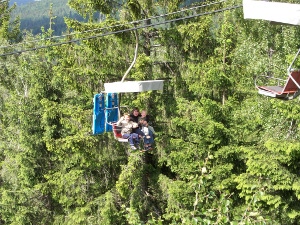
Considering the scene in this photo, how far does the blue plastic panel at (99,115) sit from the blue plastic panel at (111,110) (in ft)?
0.40

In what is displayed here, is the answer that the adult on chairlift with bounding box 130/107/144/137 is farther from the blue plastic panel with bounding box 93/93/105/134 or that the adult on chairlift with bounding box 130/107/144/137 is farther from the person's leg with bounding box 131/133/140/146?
the blue plastic panel with bounding box 93/93/105/134

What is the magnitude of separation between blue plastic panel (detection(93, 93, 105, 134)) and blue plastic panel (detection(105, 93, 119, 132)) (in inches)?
4.8

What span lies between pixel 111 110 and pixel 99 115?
313mm

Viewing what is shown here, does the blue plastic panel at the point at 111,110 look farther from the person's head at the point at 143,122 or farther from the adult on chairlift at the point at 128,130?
the person's head at the point at 143,122

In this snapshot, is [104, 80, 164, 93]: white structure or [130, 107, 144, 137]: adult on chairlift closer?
[104, 80, 164, 93]: white structure

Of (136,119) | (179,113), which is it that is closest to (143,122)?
(136,119)

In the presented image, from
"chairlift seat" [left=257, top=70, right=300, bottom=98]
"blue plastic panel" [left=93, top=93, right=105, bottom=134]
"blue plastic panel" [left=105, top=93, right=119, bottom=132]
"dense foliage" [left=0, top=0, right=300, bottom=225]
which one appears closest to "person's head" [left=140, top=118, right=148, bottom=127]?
"blue plastic panel" [left=105, top=93, right=119, bottom=132]

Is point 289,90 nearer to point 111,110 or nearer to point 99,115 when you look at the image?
point 111,110

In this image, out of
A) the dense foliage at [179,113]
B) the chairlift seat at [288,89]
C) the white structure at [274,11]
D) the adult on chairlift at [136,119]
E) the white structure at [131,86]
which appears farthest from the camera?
the dense foliage at [179,113]

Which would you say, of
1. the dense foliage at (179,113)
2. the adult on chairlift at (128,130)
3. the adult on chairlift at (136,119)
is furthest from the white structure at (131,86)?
the dense foliage at (179,113)

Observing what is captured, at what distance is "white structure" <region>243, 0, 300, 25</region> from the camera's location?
4312 millimetres

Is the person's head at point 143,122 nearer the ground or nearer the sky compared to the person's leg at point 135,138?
nearer the sky

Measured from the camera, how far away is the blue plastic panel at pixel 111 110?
32.2 ft

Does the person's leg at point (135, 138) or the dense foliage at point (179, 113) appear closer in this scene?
the person's leg at point (135, 138)
